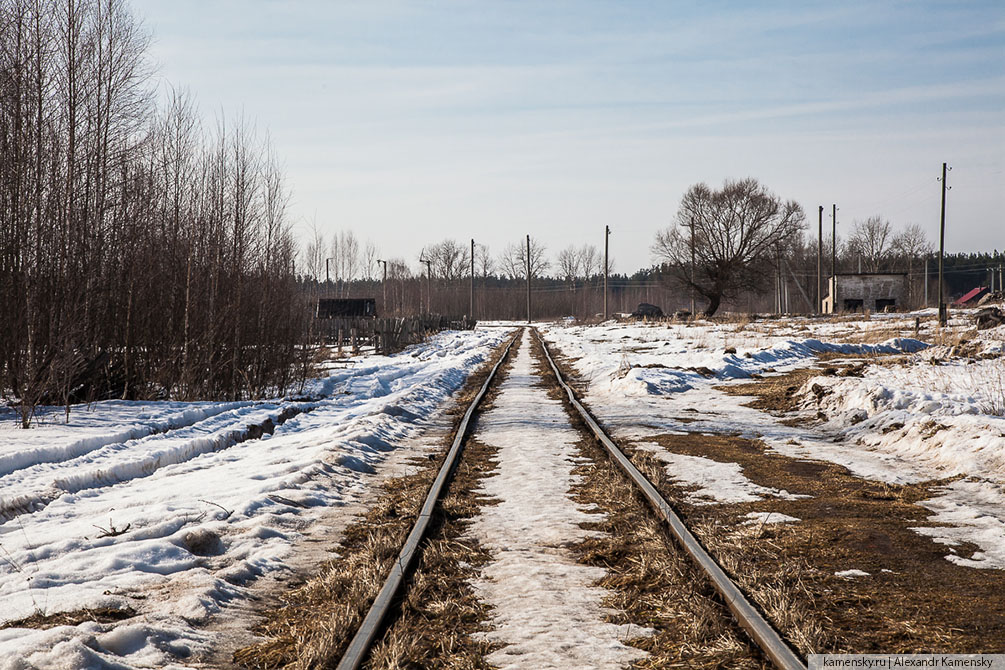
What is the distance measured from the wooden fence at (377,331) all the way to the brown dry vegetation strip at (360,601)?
61.9 feet

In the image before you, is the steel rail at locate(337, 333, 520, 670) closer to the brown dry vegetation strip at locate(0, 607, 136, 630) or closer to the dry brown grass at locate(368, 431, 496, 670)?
the dry brown grass at locate(368, 431, 496, 670)

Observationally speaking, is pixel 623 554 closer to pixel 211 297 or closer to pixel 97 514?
pixel 97 514

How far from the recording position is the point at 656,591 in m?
4.80

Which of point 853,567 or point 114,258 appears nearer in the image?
point 853,567

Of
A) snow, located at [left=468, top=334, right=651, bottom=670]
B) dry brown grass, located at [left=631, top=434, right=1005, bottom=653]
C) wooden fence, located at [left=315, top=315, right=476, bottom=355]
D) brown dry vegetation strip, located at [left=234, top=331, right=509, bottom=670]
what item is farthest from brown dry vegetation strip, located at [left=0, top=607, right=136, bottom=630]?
wooden fence, located at [left=315, top=315, right=476, bottom=355]

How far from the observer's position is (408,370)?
26.0 m

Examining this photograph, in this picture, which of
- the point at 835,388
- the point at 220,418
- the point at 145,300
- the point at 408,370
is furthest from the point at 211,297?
the point at 835,388

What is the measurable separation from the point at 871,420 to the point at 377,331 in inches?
1095

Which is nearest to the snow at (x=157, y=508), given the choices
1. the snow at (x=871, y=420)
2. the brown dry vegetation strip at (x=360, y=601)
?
the brown dry vegetation strip at (x=360, y=601)

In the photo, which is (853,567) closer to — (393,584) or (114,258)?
(393,584)

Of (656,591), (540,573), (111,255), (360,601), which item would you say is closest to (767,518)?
(656,591)

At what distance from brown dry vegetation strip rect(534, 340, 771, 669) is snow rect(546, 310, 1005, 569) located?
1.18m

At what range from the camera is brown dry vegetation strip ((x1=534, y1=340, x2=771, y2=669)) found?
3.80 m

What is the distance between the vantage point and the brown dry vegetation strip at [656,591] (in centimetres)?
380
